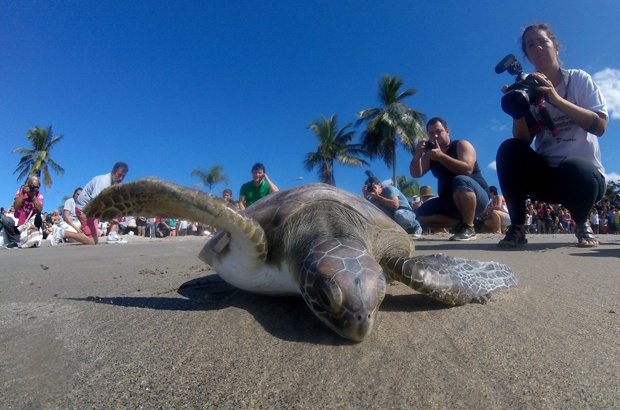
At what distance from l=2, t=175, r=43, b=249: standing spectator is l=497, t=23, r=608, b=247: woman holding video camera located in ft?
31.3

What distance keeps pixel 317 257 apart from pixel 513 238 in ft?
11.2

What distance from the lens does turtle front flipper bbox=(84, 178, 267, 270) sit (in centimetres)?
160

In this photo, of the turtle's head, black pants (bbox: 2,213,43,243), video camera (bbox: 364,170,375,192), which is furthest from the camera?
black pants (bbox: 2,213,43,243)

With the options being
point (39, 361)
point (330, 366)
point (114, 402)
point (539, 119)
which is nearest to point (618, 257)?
point (539, 119)

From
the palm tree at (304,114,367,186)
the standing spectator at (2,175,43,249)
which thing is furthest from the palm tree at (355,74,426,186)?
the standing spectator at (2,175,43,249)

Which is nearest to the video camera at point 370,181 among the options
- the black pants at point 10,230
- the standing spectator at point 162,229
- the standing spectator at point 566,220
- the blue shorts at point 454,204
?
the blue shorts at point 454,204

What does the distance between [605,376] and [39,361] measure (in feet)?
5.68

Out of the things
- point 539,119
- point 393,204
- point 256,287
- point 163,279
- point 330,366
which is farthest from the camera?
point 393,204

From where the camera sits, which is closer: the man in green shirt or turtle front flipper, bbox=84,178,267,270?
turtle front flipper, bbox=84,178,267,270

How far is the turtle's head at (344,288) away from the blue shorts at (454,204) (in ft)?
11.7

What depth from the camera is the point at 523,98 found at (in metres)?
3.42

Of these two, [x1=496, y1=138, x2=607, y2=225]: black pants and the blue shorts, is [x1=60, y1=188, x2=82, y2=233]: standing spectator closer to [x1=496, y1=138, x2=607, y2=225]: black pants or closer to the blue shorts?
the blue shorts

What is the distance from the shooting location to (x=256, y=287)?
6.01 ft

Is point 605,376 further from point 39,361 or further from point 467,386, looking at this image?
point 39,361
